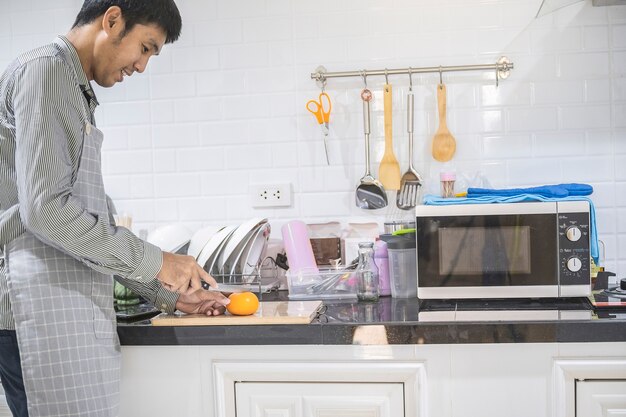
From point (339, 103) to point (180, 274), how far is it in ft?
3.50

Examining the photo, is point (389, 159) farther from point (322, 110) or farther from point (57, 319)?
point (57, 319)

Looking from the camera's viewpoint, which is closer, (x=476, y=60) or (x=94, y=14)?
(x=94, y=14)

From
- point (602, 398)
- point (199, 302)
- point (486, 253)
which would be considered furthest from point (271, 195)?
point (602, 398)

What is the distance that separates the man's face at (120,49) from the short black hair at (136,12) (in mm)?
13

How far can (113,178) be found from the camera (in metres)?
2.60

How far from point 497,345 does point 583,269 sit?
42cm

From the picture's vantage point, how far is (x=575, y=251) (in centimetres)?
194

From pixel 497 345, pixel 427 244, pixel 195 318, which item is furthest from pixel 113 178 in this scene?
pixel 497 345

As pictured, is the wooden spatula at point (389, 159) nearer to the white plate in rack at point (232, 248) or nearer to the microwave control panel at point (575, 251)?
the white plate in rack at point (232, 248)

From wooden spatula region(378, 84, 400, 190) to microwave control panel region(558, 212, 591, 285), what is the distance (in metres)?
0.63

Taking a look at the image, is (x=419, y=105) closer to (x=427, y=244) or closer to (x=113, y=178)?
(x=427, y=244)

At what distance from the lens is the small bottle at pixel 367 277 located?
2.06m

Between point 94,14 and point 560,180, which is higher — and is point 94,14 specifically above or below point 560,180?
above

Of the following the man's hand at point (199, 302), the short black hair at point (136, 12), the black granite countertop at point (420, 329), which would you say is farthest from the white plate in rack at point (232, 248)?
the short black hair at point (136, 12)
